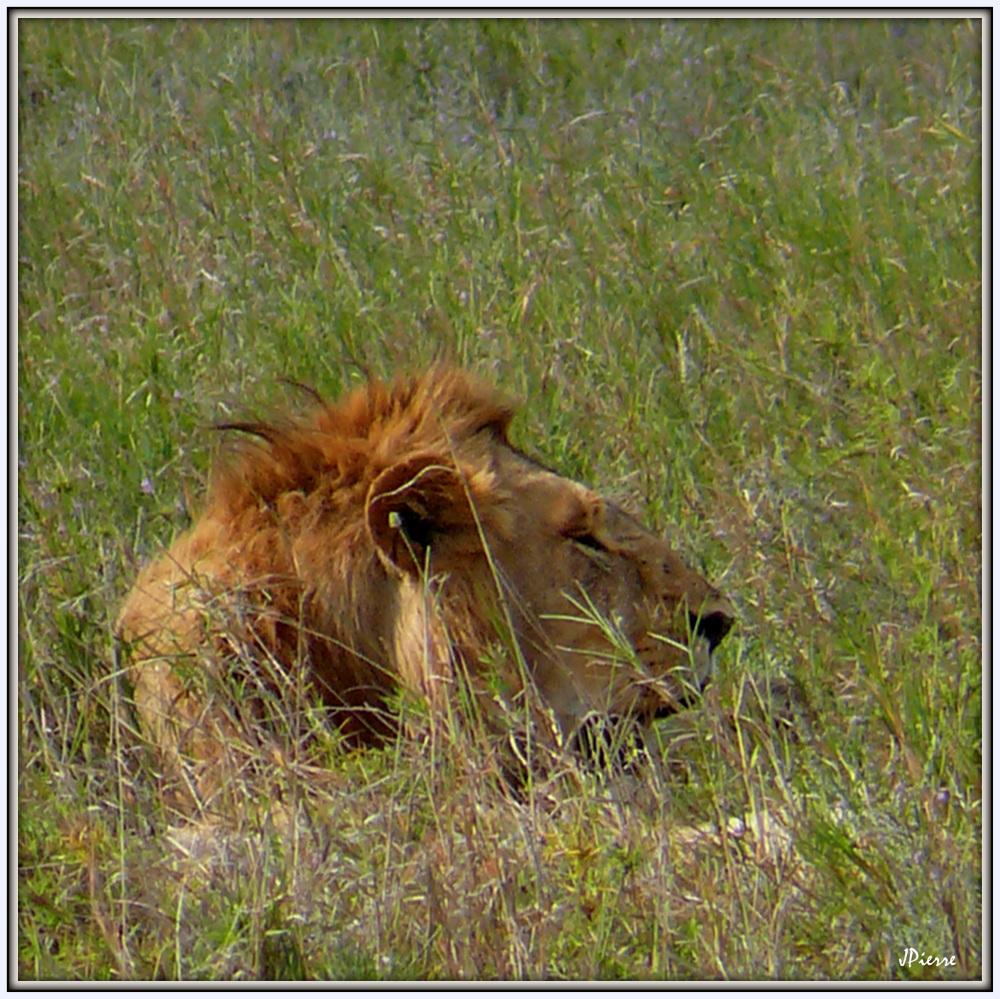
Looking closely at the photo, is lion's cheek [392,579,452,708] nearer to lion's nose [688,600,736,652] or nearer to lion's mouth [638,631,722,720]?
lion's mouth [638,631,722,720]

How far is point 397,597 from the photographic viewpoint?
3475mm

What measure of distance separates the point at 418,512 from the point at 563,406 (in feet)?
Answer: 5.17

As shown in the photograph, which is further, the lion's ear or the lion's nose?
the lion's nose

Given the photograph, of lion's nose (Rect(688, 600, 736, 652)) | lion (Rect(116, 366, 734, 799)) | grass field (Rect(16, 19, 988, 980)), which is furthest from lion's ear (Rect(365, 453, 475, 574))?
lion's nose (Rect(688, 600, 736, 652))

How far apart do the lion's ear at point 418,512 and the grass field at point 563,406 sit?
0.42 metres

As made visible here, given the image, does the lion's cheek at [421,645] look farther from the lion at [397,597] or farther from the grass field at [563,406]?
the grass field at [563,406]

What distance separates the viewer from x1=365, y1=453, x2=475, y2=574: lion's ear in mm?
3430

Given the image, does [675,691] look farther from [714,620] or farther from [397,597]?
[397,597]

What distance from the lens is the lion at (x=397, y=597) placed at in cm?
337

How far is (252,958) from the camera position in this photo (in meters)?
2.78

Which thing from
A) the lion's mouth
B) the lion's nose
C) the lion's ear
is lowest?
the lion's mouth

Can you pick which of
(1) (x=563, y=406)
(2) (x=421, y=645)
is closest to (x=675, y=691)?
(2) (x=421, y=645)

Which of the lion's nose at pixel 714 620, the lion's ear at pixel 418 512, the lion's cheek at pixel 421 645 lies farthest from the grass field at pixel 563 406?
the lion's ear at pixel 418 512

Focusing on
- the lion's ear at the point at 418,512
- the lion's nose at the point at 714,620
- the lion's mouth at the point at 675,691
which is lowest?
the lion's mouth at the point at 675,691
